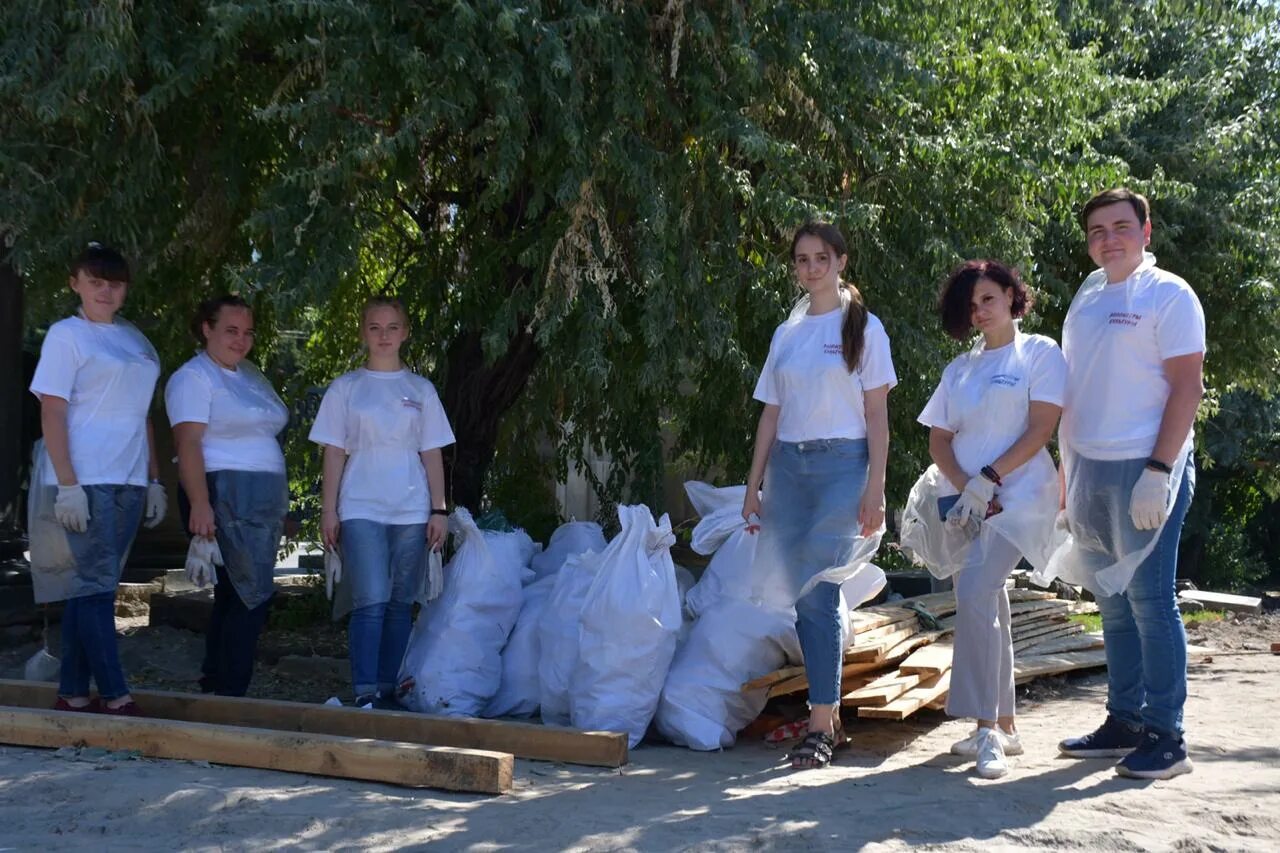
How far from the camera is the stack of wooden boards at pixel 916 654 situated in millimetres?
5141

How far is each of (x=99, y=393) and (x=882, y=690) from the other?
3.07 meters

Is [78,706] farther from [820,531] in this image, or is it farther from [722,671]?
[820,531]

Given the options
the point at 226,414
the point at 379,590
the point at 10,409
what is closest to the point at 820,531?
the point at 379,590

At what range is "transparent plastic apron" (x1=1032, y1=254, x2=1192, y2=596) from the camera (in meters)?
4.37

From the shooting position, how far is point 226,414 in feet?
17.5

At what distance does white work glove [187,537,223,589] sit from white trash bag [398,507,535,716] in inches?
34.1

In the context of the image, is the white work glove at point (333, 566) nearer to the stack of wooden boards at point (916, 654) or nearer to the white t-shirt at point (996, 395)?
the stack of wooden boards at point (916, 654)

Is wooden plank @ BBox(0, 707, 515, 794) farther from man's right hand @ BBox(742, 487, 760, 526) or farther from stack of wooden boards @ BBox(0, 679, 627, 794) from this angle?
man's right hand @ BBox(742, 487, 760, 526)

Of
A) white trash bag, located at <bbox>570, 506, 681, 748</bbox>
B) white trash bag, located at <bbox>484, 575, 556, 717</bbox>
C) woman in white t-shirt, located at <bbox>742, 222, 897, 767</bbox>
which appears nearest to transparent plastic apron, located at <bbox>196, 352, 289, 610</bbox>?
white trash bag, located at <bbox>484, 575, 556, 717</bbox>

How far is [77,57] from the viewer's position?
497cm

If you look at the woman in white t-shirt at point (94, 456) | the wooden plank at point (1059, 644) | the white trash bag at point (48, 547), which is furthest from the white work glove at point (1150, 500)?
the white trash bag at point (48, 547)

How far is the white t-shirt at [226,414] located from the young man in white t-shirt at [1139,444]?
303 centimetres

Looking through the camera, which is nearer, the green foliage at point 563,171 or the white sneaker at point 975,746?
the white sneaker at point 975,746

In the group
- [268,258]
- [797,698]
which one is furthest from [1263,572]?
[268,258]
